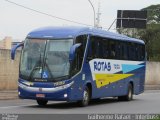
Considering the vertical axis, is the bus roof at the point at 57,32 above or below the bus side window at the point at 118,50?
above

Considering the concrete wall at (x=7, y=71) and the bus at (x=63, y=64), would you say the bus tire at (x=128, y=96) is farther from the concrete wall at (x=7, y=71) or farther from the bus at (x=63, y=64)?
the concrete wall at (x=7, y=71)

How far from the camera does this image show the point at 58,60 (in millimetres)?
20844

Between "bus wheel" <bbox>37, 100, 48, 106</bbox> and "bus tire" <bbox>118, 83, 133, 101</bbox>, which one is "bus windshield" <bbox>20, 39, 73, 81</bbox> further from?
"bus tire" <bbox>118, 83, 133, 101</bbox>

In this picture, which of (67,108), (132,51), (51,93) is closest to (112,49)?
(132,51)

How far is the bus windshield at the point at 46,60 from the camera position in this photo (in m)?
20.8

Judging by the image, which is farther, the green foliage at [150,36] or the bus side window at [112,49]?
the green foliage at [150,36]

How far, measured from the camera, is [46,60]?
20938 millimetres

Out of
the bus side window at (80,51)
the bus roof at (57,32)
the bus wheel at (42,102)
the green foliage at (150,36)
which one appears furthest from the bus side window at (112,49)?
the green foliage at (150,36)

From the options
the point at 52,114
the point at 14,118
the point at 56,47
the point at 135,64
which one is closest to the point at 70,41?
the point at 56,47

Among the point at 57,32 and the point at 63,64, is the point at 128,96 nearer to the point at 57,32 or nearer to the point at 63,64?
the point at 57,32

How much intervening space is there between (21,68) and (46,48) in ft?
4.12

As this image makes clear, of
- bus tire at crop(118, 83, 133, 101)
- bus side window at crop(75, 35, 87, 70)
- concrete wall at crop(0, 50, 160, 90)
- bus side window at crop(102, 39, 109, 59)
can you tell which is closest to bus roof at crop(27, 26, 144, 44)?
bus side window at crop(75, 35, 87, 70)

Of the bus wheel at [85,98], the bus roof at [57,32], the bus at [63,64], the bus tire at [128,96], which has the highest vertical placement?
the bus roof at [57,32]

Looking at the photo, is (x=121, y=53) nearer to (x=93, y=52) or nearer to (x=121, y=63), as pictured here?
(x=121, y=63)
